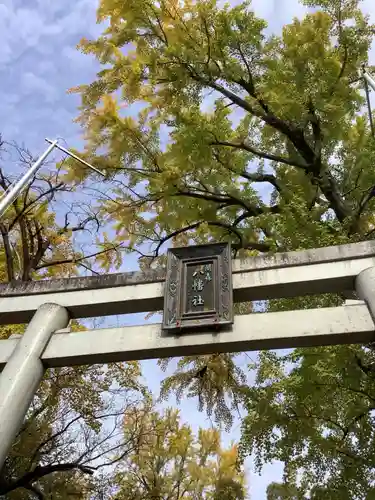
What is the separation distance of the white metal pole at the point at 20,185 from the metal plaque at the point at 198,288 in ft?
11.0

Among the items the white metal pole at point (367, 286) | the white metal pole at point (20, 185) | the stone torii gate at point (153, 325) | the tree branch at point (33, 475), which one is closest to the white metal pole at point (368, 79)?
the stone torii gate at point (153, 325)

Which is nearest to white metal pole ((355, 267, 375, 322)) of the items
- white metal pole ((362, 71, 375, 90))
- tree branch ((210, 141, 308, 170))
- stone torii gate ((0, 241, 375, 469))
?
stone torii gate ((0, 241, 375, 469))

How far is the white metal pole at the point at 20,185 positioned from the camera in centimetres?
679

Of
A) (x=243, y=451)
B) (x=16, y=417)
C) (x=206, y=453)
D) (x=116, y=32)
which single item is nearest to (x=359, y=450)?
(x=243, y=451)

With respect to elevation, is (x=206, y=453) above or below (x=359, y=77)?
below

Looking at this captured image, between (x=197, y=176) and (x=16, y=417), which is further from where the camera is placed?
(x=197, y=176)

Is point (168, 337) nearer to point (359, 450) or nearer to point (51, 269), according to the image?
point (359, 450)

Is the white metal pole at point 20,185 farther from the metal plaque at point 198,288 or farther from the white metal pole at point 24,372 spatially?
the metal plaque at point 198,288

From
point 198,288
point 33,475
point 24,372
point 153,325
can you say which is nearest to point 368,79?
point 198,288

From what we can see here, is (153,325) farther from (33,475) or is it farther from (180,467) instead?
(180,467)

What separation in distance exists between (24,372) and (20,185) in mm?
3973

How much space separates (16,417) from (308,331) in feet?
9.40

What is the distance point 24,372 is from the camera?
4.21m

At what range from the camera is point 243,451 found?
5.54m
